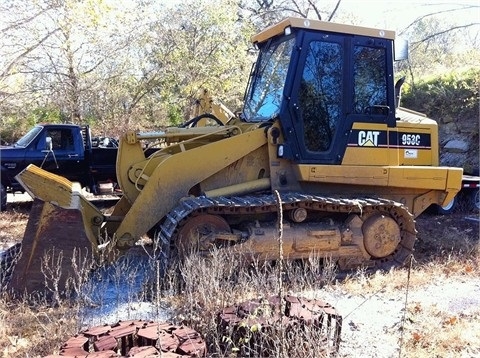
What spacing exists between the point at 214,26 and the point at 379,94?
1325 cm

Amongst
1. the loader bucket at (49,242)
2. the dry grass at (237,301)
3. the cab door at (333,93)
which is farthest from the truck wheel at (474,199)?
the loader bucket at (49,242)

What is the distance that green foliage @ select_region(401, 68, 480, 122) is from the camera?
12492 millimetres

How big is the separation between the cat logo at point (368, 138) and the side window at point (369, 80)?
0.26 metres

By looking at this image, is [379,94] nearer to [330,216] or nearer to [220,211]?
[330,216]

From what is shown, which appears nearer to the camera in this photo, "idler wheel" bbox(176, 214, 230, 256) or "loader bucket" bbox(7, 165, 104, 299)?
"loader bucket" bbox(7, 165, 104, 299)

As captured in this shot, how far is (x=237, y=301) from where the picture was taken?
14.8ft

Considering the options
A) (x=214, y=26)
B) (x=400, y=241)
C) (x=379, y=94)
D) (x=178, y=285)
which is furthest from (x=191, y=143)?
(x=214, y=26)

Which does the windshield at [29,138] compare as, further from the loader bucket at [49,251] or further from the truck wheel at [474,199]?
the truck wheel at [474,199]

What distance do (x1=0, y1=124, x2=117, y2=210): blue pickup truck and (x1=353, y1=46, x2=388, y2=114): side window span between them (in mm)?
7057

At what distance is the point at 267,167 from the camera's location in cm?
624

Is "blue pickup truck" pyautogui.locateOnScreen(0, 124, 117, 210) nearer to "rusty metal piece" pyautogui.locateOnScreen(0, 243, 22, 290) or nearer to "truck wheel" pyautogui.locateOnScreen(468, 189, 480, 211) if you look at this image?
"rusty metal piece" pyautogui.locateOnScreen(0, 243, 22, 290)

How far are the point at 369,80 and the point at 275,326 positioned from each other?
389 centimetres

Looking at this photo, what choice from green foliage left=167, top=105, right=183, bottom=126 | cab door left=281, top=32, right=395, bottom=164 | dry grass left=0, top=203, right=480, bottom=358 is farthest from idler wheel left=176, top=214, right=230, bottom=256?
green foliage left=167, top=105, right=183, bottom=126

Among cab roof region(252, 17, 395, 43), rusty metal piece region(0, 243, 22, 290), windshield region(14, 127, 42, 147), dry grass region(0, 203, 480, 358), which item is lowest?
dry grass region(0, 203, 480, 358)
